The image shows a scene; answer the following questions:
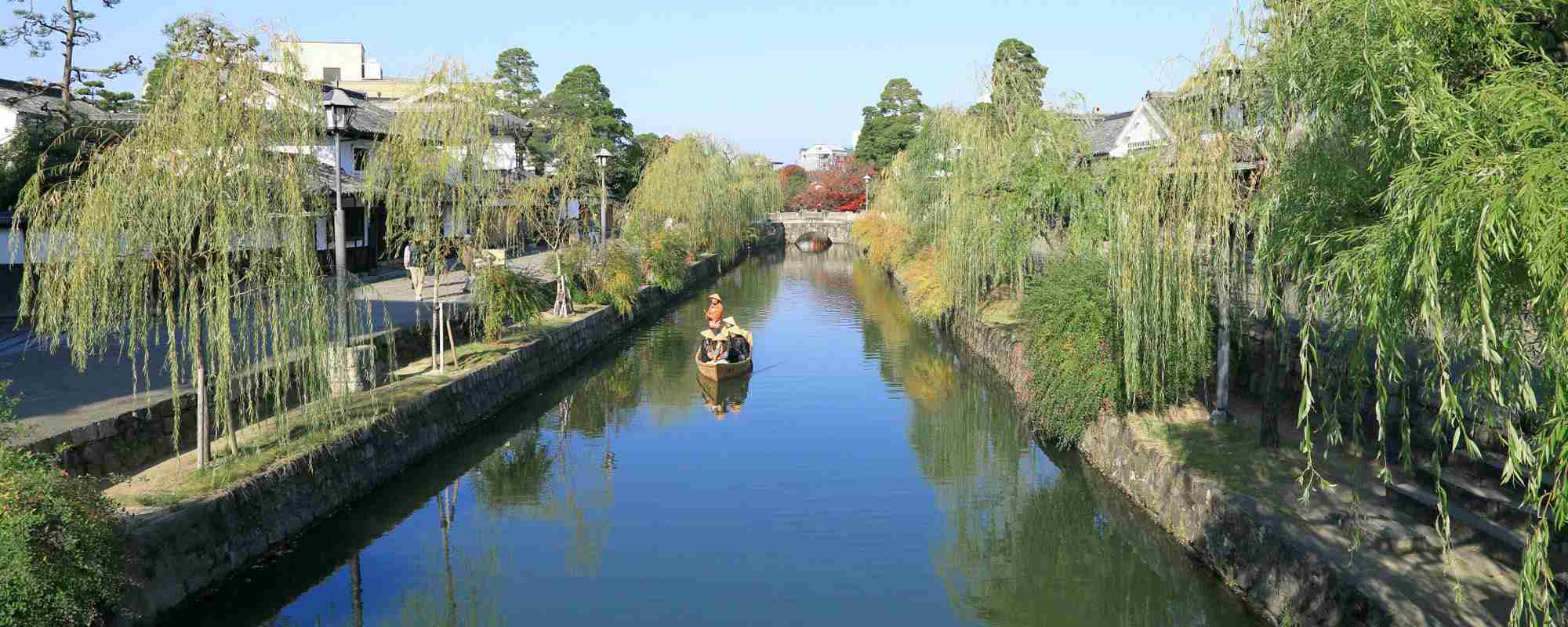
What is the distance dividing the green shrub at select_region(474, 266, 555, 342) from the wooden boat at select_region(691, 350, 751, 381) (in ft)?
11.6

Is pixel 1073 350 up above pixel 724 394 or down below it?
above

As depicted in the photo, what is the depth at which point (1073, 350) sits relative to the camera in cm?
1493

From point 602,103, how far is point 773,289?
686 inches

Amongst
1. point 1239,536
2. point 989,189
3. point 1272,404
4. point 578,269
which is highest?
point 989,189

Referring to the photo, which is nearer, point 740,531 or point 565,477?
point 740,531

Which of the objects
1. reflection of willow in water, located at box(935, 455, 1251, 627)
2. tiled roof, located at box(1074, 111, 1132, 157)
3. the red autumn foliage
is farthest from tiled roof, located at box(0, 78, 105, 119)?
the red autumn foliage

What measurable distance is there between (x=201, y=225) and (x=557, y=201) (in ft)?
48.4

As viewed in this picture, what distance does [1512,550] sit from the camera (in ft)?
28.3

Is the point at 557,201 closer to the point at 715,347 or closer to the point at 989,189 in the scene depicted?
the point at 715,347

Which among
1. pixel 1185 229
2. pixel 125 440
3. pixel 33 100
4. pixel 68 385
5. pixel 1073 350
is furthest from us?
pixel 33 100

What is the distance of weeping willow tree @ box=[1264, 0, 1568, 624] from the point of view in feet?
16.9

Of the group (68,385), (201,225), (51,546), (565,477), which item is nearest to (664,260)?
(565,477)

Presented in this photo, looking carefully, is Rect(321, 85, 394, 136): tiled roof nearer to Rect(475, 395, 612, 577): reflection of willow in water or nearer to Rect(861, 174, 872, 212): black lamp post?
Rect(475, 395, 612, 577): reflection of willow in water

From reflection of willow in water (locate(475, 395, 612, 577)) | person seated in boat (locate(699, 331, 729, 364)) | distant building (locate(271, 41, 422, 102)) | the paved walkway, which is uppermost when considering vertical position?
distant building (locate(271, 41, 422, 102))
